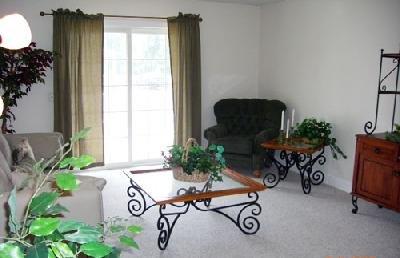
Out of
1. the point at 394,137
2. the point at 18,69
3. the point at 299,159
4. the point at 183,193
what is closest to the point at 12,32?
the point at 183,193

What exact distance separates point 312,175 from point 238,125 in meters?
1.34

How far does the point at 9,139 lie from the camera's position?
4.00m

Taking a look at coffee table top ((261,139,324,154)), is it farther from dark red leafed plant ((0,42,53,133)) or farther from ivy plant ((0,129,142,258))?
ivy plant ((0,129,142,258))

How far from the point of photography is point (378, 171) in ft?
12.0

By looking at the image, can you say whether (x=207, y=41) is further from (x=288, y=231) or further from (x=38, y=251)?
(x=38, y=251)

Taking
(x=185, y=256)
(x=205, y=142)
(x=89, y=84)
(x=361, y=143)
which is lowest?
(x=185, y=256)

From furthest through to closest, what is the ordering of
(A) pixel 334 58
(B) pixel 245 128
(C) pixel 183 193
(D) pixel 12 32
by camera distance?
(B) pixel 245 128, (A) pixel 334 58, (C) pixel 183 193, (D) pixel 12 32

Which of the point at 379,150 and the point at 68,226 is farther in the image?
the point at 379,150

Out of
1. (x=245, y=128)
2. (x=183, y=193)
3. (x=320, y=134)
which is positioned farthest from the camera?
(x=245, y=128)

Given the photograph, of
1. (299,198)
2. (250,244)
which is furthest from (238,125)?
(250,244)

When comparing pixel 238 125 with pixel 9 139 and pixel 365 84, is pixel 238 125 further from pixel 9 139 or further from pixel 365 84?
pixel 9 139

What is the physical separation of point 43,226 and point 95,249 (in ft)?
0.43

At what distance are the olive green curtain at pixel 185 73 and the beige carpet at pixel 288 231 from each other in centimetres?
160

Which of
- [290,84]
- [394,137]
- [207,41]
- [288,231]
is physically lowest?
[288,231]
